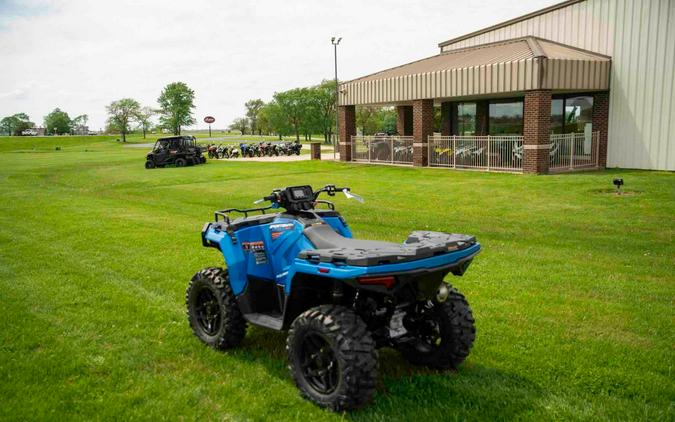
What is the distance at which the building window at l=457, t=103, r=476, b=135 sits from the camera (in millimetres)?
27562

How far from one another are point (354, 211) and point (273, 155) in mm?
29425

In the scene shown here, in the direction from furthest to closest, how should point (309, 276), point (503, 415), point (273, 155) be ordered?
point (273, 155), point (309, 276), point (503, 415)

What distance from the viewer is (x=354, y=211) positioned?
45.4ft

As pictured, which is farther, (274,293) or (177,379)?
(274,293)

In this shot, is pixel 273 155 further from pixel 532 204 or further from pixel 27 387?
pixel 27 387

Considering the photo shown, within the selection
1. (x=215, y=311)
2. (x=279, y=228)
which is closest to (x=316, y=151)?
(x=215, y=311)

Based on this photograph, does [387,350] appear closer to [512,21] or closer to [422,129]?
[422,129]

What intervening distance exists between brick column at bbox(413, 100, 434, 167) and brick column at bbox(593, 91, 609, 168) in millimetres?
6666

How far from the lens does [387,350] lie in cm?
527

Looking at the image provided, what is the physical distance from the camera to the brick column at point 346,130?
31234 mm

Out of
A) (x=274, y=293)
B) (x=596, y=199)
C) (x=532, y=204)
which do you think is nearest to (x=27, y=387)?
(x=274, y=293)

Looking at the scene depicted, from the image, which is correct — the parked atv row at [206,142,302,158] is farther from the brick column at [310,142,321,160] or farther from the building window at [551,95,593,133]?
the building window at [551,95,593,133]

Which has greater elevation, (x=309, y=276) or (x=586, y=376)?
(x=309, y=276)

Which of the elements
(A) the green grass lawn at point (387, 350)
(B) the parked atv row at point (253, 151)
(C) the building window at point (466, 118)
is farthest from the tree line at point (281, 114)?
(A) the green grass lawn at point (387, 350)
